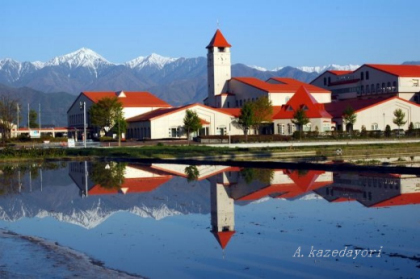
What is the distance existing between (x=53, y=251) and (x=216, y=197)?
725 centimetres

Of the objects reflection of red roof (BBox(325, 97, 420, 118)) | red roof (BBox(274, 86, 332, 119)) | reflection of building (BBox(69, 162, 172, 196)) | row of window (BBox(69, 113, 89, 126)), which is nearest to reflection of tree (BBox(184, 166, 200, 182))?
reflection of building (BBox(69, 162, 172, 196))

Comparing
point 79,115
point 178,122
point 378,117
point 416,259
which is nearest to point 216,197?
point 416,259

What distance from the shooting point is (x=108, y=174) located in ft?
85.7

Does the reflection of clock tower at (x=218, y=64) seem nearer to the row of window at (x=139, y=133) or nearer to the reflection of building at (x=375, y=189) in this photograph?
the row of window at (x=139, y=133)

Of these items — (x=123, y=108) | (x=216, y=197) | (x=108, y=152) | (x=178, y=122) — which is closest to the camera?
(x=216, y=197)

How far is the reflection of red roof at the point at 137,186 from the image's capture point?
2019cm

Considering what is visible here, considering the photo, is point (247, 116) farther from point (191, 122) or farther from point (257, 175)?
point (257, 175)

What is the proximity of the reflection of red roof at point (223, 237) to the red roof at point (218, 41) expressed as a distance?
68241mm

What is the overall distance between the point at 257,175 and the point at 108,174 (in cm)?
603

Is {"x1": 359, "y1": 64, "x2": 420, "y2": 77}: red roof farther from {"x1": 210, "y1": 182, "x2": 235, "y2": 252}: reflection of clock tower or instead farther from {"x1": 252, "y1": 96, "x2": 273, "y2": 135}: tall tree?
{"x1": 210, "y1": 182, "x2": 235, "y2": 252}: reflection of clock tower

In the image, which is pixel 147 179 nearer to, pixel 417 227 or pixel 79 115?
pixel 417 227

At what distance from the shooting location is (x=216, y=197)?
1773 centimetres

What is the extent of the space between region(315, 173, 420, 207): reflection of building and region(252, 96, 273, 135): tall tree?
139ft

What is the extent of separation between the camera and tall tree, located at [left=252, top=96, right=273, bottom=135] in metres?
65.0
